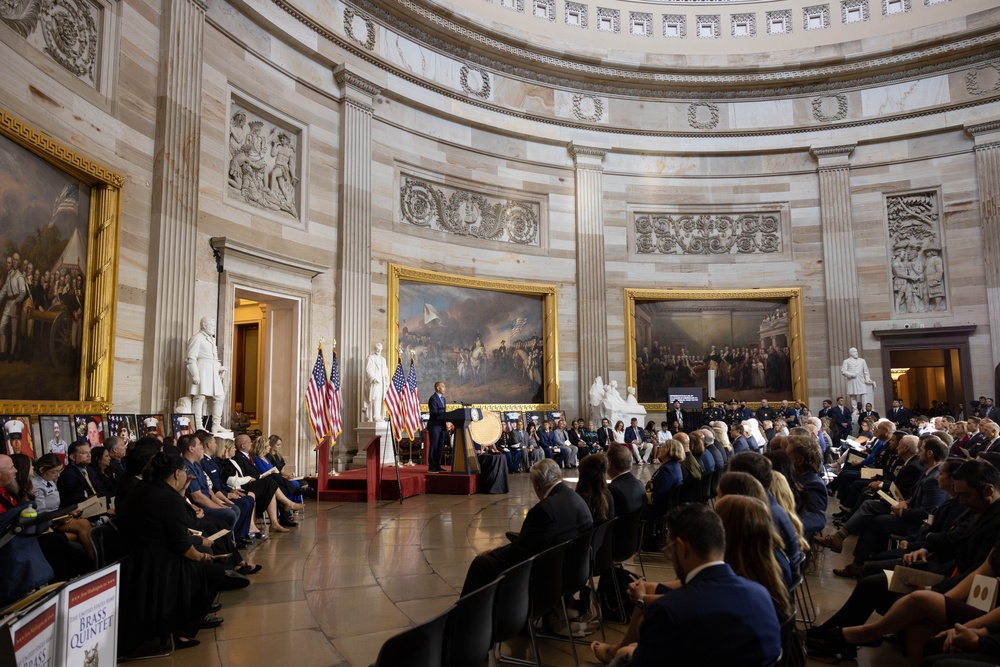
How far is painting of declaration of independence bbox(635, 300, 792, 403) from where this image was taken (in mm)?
21453

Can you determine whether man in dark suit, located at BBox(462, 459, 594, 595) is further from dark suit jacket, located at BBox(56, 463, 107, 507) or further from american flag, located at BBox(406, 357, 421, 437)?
american flag, located at BBox(406, 357, 421, 437)

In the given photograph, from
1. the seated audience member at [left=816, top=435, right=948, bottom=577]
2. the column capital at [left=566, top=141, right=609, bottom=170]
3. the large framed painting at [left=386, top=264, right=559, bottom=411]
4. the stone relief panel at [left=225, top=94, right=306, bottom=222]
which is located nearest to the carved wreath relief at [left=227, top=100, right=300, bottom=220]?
the stone relief panel at [left=225, top=94, right=306, bottom=222]

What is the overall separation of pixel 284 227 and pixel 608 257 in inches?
408

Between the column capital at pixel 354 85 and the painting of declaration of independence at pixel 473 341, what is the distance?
14.8 ft

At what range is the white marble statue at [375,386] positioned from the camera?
15086 millimetres

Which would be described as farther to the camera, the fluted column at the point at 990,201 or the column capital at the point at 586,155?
the column capital at the point at 586,155

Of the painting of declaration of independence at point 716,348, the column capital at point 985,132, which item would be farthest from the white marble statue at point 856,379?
the column capital at point 985,132

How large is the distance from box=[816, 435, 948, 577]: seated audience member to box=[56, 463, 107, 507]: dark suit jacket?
22.5 feet

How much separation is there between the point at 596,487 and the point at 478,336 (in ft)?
44.3

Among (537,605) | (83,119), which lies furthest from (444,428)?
(537,605)

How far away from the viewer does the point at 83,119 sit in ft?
32.4

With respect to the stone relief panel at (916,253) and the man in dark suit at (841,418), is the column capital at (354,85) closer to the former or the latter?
the man in dark suit at (841,418)

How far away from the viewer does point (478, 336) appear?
19047 millimetres

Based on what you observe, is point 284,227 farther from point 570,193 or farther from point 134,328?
point 570,193
